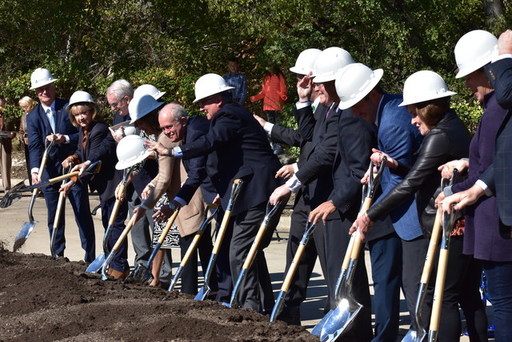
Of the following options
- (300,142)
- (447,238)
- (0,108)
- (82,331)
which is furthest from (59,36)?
(447,238)

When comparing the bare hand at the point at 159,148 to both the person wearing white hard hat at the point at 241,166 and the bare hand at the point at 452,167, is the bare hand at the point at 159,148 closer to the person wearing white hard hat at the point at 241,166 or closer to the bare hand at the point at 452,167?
the person wearing white hard hat at the point at 241,166

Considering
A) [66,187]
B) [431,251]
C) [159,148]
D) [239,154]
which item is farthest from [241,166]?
[66,187]

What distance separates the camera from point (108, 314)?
281 inches

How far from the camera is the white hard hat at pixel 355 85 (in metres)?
6.66

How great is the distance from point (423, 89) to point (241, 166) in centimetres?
245

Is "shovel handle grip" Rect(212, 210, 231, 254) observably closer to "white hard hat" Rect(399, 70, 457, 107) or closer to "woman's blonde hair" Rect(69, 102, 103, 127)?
"white hard hat" Rect(399, 70, 457, 107)

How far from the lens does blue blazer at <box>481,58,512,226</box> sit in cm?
529

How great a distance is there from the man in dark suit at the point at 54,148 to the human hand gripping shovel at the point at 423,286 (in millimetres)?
5709

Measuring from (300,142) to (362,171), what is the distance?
1717mm

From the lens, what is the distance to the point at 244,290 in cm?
815

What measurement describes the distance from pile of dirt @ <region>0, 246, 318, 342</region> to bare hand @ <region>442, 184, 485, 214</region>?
1235 millimetres

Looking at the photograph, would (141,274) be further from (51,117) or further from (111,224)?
(51,117)

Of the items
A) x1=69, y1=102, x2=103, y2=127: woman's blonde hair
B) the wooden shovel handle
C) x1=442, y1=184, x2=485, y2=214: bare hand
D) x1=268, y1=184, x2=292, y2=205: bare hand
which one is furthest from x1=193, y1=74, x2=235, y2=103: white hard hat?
x1=442, y1=184, x2=485, y2=214: bare hand

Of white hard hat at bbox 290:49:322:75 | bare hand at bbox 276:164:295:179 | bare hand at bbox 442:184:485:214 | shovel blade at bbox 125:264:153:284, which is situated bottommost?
shovel blade at bbox 125:264:153:284
